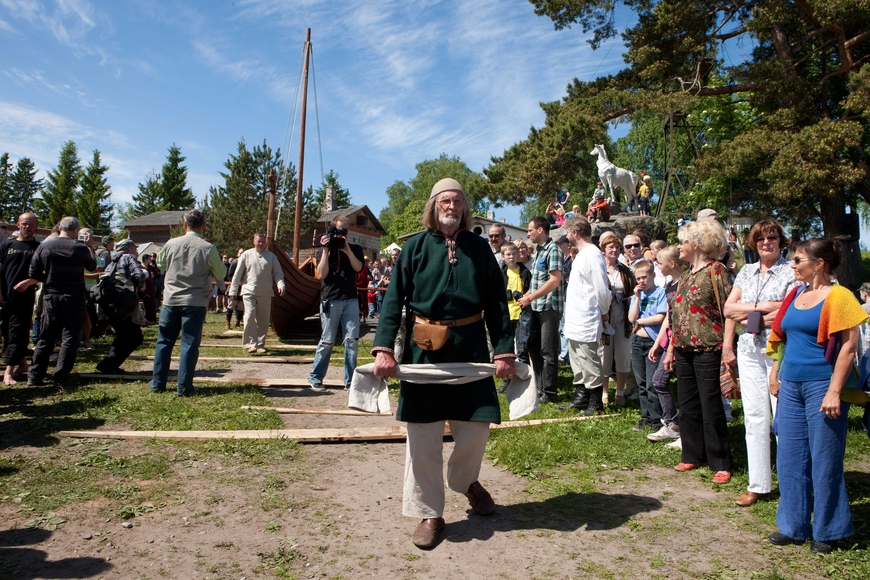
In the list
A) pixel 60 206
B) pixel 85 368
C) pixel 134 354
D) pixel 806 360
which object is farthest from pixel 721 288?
pixel 60 206

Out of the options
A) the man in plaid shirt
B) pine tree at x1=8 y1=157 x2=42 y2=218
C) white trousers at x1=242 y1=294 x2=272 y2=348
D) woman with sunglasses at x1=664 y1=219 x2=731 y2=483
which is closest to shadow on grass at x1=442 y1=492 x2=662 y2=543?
woman with sunglasses at x1=664 y1=219 x2=731 y2=483

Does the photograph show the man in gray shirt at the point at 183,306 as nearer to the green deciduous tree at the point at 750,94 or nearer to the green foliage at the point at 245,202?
the green deciduous tree at the point at 750,94

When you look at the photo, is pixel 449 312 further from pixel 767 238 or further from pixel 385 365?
pixel 767 238

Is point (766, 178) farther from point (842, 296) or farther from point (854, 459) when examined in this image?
point (842, 296)

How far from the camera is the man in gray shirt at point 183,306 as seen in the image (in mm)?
6684

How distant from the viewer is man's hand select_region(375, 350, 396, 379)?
343 cm

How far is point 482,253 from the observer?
3.65m

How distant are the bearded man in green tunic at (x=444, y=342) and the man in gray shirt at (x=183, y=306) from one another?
12.4 feet

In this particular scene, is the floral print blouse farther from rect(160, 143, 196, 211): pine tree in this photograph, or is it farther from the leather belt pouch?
rect(160, 143, 196, 211): pine tree

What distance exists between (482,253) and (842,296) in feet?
6.21

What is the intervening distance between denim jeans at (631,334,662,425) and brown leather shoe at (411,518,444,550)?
278 cm

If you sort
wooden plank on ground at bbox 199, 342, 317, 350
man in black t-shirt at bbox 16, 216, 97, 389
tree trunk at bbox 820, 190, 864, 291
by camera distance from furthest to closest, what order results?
tree trunk at bbox 820, 190, 864, 291, wooden plank on ground at bbox 199, 342, 317, 350, man in black t-shirt at bbox 16, 216, 97, 389

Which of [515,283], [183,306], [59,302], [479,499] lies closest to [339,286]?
[183,306]

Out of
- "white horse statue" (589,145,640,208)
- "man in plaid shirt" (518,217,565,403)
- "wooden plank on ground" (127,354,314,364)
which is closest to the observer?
"man in plaid shirt" (518,217,565,403)
